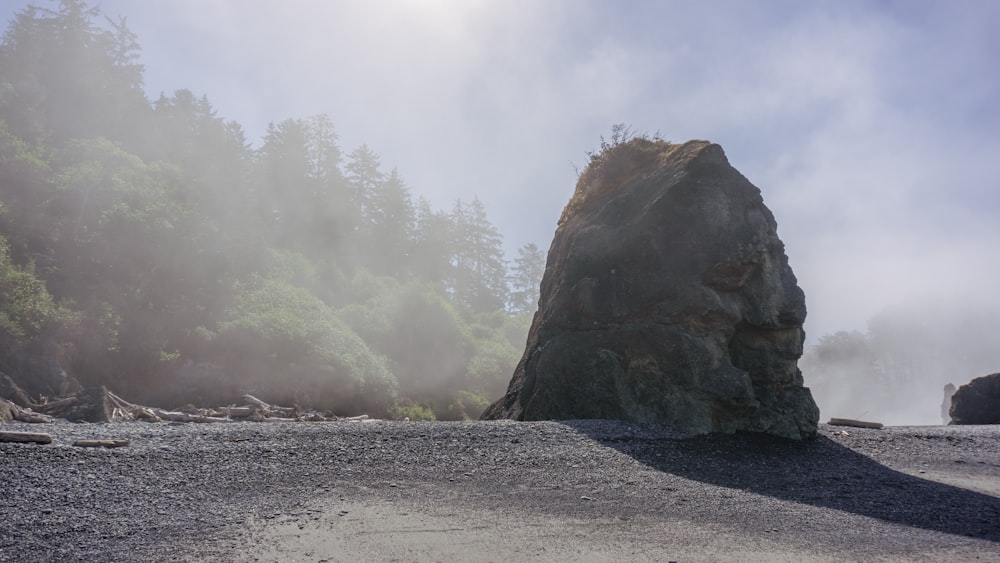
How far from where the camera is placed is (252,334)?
794 inches

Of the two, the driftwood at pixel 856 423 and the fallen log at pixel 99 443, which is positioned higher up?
the driftwood at pixel 856 423

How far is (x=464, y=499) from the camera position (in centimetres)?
475

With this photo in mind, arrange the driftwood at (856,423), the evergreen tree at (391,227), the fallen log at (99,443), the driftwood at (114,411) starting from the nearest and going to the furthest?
the fallen log at (99,443)
the driftwood at (114,411)
the driftwood at (856,423)
the evergreen tree at (391,227)

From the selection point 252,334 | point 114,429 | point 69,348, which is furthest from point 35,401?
point 114,429

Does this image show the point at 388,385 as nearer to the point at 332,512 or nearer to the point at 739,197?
the point at 739,197

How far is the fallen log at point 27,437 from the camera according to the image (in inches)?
197

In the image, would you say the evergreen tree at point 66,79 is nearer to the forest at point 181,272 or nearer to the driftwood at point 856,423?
the forest at point 181,272

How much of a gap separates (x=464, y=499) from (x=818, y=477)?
14.1ft

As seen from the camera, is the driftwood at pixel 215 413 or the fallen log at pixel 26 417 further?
the driftwood at pixel 215 413

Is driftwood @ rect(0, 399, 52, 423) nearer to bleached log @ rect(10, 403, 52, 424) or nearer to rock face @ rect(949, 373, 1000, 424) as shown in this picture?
bleached log @ rect(10, 403, 52, 424)

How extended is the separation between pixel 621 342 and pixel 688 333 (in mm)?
1044

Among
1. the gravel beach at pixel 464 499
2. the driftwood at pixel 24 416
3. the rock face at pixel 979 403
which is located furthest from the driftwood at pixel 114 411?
the rock face at pixel 979 403

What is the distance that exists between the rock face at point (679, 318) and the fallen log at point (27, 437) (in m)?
6.20

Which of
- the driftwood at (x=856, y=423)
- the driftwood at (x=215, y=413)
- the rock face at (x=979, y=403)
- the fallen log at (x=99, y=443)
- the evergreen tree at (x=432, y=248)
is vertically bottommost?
the driftwood at (x=215, y=413)
